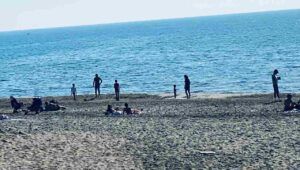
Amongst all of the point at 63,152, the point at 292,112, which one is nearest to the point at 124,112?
the point at 292,112

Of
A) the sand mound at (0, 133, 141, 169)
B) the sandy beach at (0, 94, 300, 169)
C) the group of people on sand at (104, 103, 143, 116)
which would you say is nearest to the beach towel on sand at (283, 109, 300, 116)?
the sandy beach at (0, 94, 300, 169)

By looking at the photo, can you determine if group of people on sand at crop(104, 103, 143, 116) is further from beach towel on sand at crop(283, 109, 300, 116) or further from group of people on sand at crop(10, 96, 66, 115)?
beach towel on sand at crop(283, 109, 300, 116)

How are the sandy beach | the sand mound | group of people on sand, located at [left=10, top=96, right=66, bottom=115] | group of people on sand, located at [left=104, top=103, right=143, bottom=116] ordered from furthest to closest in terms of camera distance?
group of people on sand, located at [left=10, top=96, right=66, bottom=115] → group of people on sand, located at [left=104, top=103, right=143, bottom=116] → the sandy beach → the sand mound

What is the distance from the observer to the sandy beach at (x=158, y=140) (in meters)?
20.1

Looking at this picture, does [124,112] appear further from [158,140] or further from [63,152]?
[63,152]

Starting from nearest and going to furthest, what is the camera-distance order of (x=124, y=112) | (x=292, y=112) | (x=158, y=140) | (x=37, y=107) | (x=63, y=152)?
(x=63, y=152), (x=158, y=140), (x=292, y=112), (x=124, y=112), (x=37, y=107)

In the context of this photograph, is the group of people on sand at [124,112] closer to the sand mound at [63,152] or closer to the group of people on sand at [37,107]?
the group of people on sand at [37,107]

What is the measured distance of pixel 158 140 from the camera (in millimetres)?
23938

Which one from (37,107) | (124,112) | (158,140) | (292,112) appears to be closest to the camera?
(158,140)

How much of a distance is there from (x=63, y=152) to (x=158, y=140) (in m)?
4.19

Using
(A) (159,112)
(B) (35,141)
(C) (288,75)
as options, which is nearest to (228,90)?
(C) (288,75)

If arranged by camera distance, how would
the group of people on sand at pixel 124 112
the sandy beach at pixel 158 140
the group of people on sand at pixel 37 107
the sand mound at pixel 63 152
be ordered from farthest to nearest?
the group of people on sand at pixel 37 107 → the group of people on sand at pixel 124 112 → the sandy beach at pixel 158 140 → the sand mound at pixel 63 152

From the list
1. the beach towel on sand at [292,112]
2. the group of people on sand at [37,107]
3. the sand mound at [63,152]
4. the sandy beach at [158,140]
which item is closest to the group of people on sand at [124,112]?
the sandy beach at [158,140]

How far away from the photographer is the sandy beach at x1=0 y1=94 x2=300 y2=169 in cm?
2006
